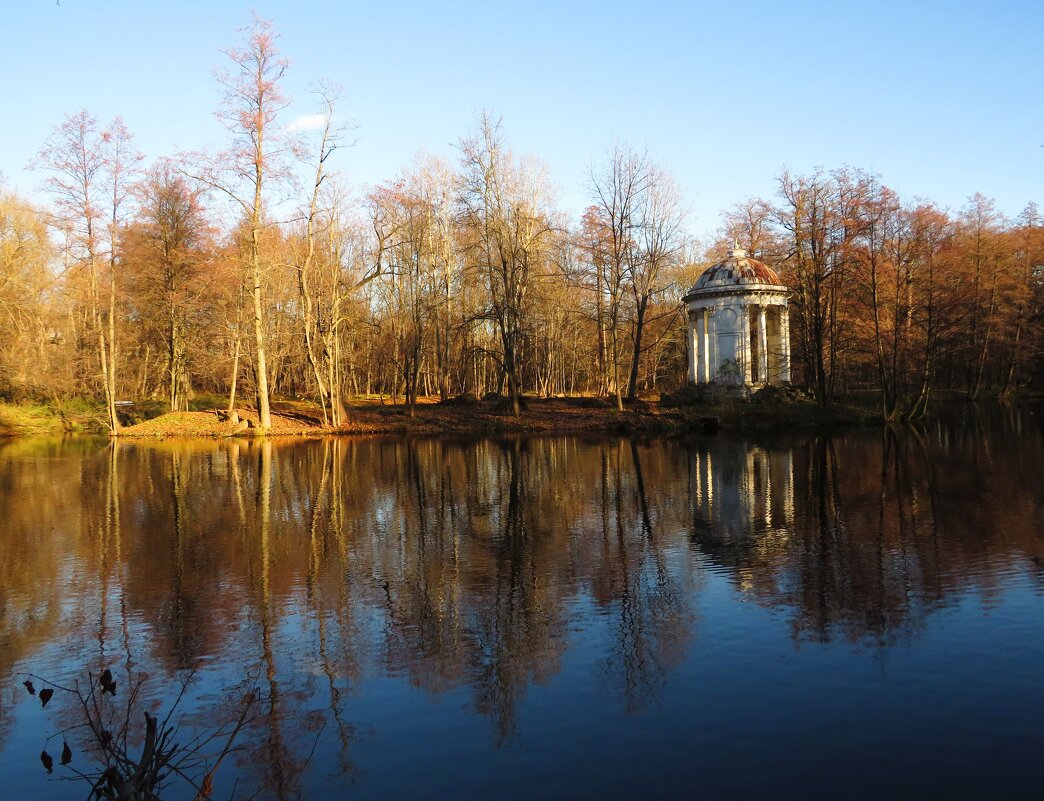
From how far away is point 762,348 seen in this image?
45406mm

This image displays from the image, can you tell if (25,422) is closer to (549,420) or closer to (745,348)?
(549,420)

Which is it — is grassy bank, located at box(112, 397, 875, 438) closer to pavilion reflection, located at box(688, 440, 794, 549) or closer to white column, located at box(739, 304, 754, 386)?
white column, located at box(739, 304, 754, 386)

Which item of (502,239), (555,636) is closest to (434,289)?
(502,239)

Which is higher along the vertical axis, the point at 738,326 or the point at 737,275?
the point at 737,275

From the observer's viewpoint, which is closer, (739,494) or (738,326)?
(739,494)

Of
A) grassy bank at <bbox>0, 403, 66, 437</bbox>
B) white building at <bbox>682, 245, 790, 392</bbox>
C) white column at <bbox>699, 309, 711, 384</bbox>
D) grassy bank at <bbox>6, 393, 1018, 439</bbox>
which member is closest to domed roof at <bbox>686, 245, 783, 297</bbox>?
white building at <bbox>682, 245, 790, 392</bbox>

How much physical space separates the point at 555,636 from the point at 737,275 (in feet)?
132

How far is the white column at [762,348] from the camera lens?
45.0m

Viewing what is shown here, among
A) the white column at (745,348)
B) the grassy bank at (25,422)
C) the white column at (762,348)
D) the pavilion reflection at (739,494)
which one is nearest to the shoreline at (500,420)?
the grassy bank at (25,422)

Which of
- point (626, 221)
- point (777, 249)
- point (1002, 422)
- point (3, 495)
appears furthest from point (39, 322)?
point (1002, 422)

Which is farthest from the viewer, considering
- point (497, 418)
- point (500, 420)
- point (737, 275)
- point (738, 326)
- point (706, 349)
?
point (706, 349)

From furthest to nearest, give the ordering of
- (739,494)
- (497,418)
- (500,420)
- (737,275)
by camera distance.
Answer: (737,275) → (497,418) → (500,420) → (739,494)

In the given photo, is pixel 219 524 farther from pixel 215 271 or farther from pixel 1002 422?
pixel 1002 422

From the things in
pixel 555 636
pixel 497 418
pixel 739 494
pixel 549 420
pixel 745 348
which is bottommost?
pixel 555 636
